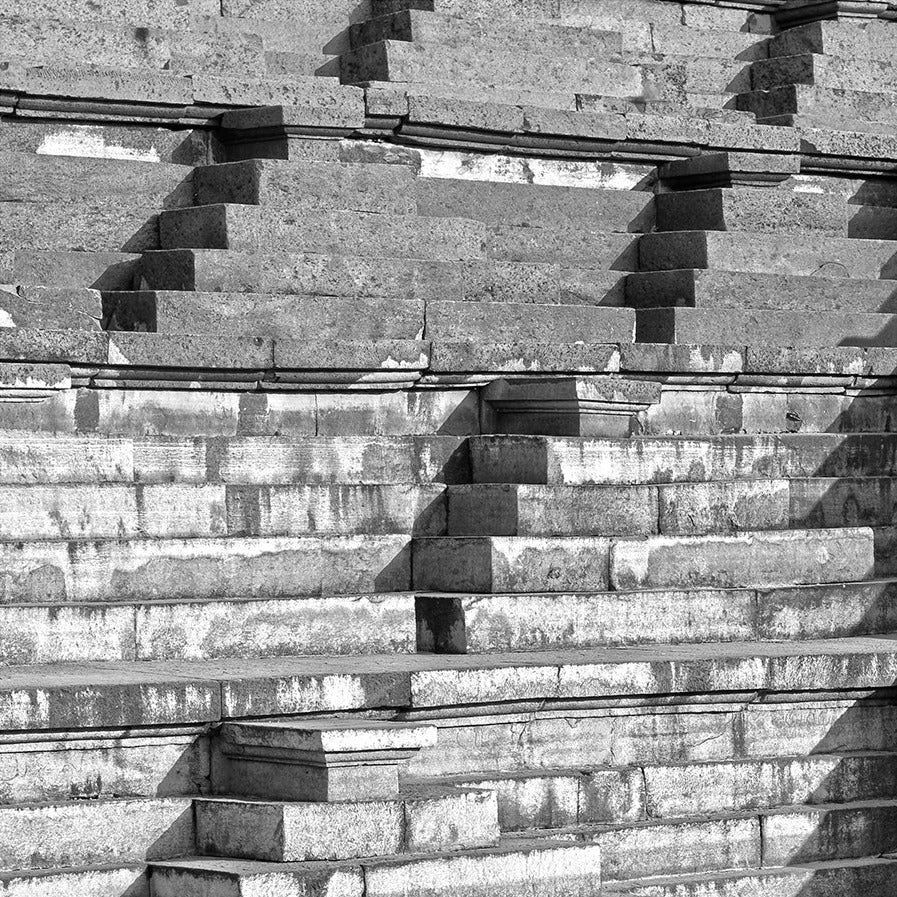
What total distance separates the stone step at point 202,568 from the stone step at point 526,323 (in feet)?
5.33

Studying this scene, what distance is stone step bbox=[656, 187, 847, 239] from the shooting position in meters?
14.4

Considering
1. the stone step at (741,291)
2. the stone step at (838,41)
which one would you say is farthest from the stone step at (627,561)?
the stone step at (838,41)

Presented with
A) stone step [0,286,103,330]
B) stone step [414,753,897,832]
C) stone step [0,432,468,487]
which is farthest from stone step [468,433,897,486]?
stone step [0,286,103,330]

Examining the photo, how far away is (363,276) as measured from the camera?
12578 millimetres

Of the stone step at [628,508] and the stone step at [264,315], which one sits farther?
the stone step at [264,315]

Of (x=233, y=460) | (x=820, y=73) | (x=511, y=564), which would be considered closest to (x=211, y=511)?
(x=233, y=460)

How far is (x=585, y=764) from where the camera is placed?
10.1 m

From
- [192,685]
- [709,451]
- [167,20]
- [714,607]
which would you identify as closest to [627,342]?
[709,451]

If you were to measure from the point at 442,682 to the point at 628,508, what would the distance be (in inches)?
87.9

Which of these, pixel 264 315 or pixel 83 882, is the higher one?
pixel 264 315

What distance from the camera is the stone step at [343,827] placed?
28.6 ft

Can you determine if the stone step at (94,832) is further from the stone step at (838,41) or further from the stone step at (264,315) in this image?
the stone step at (838,41)

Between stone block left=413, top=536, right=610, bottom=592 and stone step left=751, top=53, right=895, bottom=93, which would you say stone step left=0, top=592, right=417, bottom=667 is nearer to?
stone block left=413, top=536, right=610, bottom=592

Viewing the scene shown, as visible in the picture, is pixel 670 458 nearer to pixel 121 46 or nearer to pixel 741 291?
pixel 741 291
